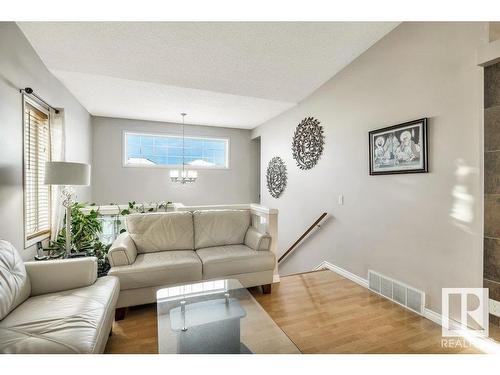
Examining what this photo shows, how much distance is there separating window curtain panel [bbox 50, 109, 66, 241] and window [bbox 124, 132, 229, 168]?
2.14 m

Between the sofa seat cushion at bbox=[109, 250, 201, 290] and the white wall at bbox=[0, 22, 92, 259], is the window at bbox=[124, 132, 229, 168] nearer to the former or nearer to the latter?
the white wall at bbox=[0, 22, 92, 259]

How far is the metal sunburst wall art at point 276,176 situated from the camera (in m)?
4.57

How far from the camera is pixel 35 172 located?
2459 millimetres

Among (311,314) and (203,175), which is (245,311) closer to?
(311,314)

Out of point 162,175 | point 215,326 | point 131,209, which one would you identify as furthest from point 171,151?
point 215,326

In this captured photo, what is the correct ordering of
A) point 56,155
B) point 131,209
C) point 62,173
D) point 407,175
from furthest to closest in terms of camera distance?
point 131,209
point 56,155
point 407,175
point 62,173

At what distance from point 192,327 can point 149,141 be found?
467 cm

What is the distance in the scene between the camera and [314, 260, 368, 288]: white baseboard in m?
2.82

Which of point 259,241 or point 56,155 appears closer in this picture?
point 259,241

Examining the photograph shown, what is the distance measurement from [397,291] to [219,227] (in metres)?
2.04

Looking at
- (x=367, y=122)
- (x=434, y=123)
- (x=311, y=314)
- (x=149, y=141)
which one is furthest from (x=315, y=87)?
(x=149, y=141)

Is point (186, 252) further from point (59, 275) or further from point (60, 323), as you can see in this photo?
point (60, 323)

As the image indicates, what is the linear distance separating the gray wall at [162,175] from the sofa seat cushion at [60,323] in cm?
367

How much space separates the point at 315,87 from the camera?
140 inches
